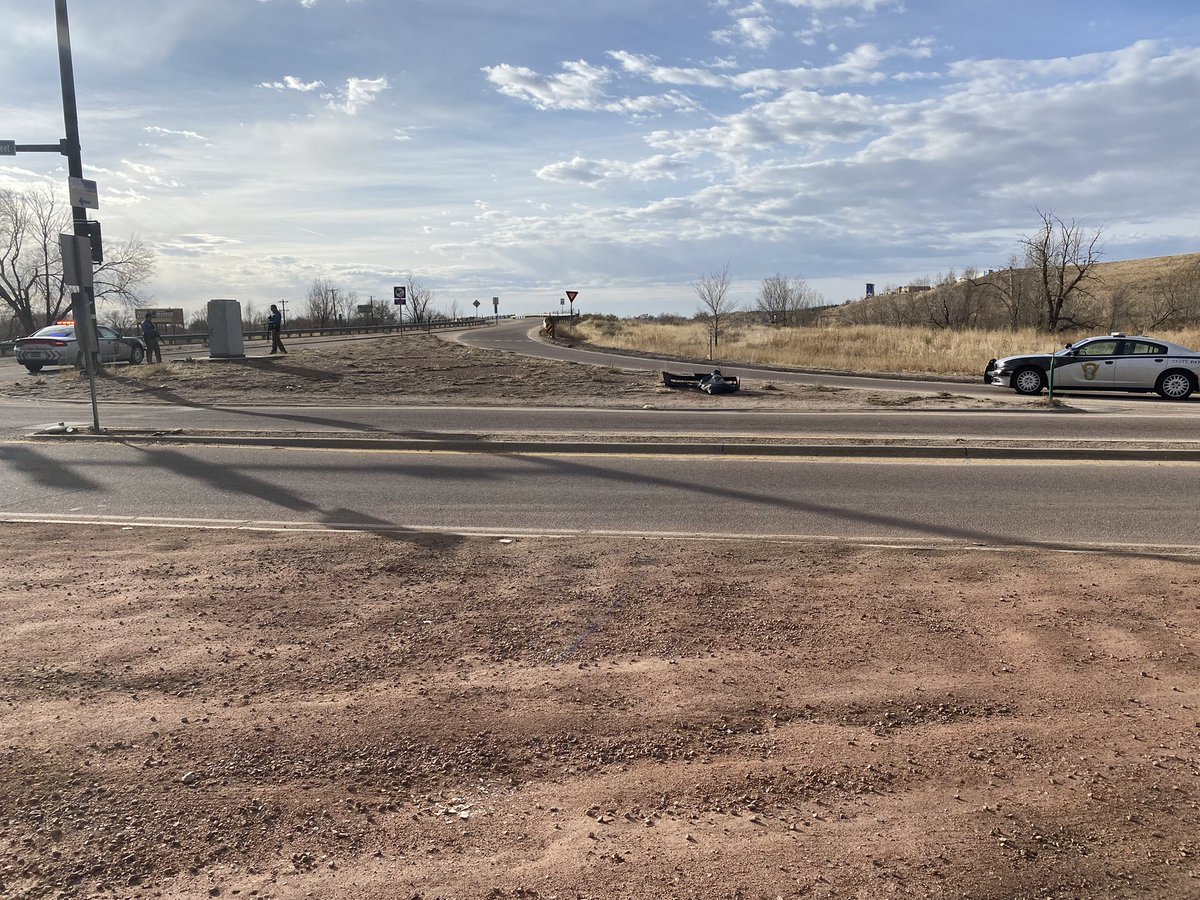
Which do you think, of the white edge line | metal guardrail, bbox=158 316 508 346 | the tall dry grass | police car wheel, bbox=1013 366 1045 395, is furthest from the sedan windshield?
police car wheel, bbox=1013 366 1045 395

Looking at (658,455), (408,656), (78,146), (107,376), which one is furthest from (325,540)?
(107,376)

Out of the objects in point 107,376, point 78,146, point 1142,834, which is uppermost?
point 78,146

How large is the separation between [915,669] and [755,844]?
1.72 m

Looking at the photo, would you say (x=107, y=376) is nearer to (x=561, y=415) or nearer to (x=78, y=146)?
(x=78, y=146)

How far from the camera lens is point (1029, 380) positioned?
70.2ft

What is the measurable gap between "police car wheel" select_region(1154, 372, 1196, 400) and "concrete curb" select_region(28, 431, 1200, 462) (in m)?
10.9

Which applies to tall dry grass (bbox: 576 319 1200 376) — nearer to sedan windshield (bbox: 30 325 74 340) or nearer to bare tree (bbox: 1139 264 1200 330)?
bare tree (bbox: 1139 264 1200 330)

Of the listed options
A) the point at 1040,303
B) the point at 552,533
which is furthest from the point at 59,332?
the point at 1040,303

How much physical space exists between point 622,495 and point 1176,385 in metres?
17.6

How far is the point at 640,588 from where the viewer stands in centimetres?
539

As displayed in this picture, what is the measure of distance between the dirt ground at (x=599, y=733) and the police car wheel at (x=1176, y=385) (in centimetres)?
1739

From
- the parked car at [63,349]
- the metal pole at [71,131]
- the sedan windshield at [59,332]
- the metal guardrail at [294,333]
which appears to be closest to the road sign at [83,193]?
the metal pole at [71,131]

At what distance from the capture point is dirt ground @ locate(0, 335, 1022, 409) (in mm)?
18203

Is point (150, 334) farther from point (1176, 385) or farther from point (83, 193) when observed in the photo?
point (1176, 385)
